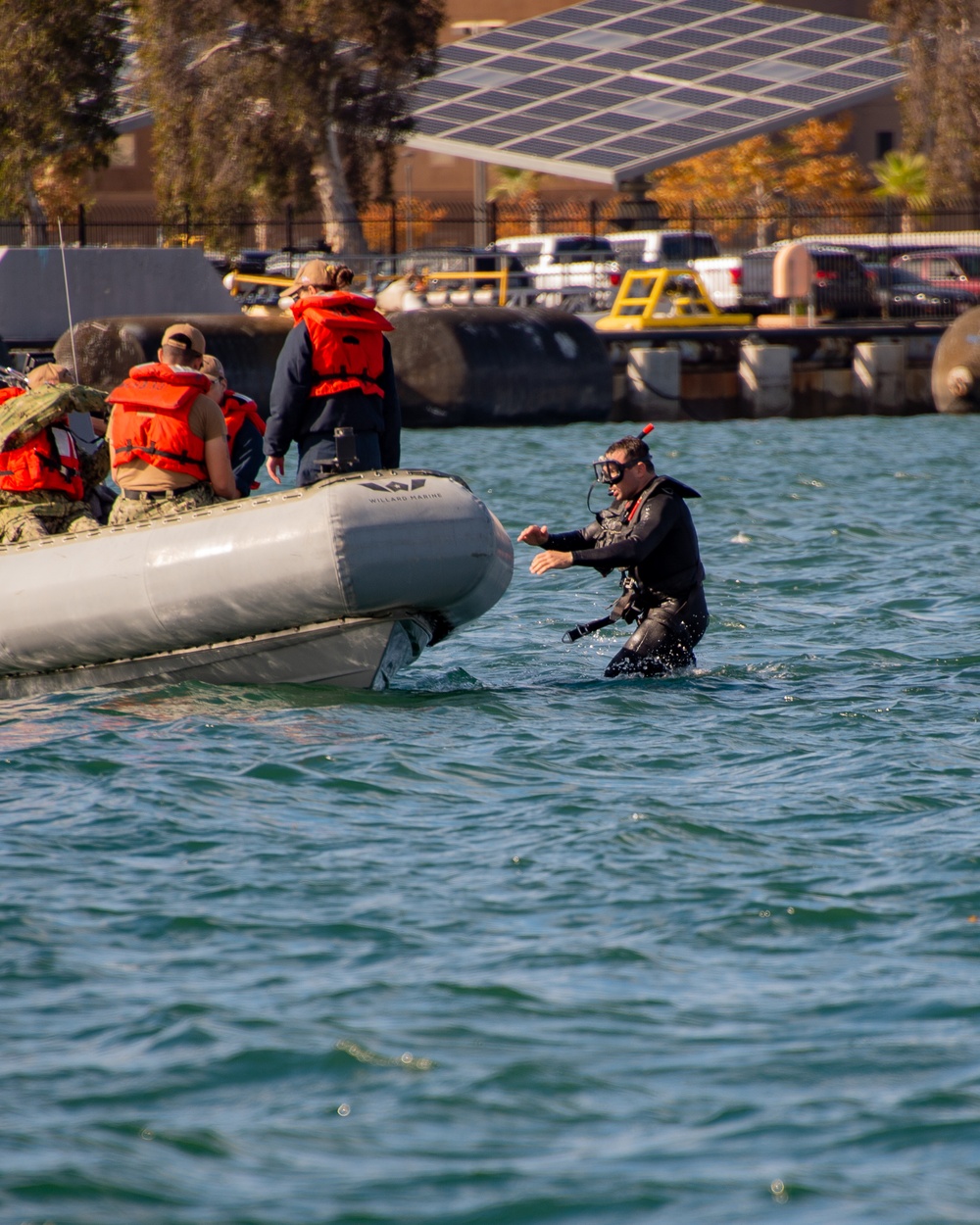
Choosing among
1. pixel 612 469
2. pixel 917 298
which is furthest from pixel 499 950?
pixel 917 298

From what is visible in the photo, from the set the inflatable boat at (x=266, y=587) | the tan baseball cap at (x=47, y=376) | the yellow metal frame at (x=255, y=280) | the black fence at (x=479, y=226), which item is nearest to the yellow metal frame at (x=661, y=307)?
the black fence at (x=479, y=226)

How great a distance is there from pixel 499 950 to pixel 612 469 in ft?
11.4

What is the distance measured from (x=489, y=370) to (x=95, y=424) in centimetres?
1443

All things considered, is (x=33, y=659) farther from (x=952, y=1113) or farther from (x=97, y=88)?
(x=97, y=88)

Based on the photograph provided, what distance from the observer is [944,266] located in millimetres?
34094

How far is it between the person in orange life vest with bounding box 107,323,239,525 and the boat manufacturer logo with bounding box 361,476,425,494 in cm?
79

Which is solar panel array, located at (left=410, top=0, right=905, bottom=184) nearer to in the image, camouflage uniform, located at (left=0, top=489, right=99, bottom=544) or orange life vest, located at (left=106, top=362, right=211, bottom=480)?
camouflage uniform, located at (left=0, top=489, right=99, bottom=544)

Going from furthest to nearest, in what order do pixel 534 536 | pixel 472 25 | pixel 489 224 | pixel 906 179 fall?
pixel 472 25, pixel 906 179, pixel 489 224, pixel 534 536

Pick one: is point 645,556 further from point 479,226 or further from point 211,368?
point 479,226

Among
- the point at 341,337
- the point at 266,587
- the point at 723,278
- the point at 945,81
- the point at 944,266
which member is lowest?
the point at 266,587

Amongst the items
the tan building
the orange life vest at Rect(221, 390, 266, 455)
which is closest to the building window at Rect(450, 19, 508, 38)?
the tan building

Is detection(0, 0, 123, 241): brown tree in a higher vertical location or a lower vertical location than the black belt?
higher

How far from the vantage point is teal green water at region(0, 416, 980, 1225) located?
388 cm

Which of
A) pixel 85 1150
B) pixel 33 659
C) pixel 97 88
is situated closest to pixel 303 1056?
pixel 85 1150
